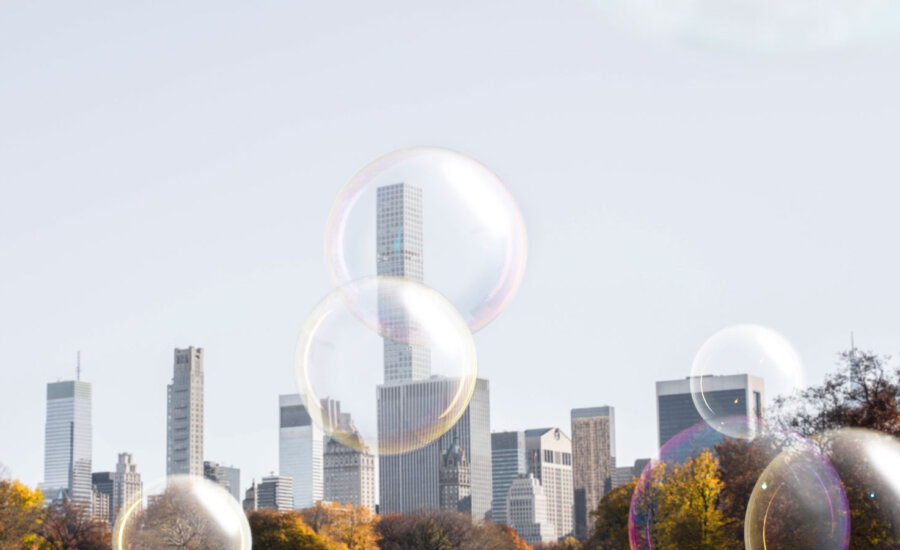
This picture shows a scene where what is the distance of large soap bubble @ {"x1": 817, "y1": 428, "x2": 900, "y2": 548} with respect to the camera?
3250 cm

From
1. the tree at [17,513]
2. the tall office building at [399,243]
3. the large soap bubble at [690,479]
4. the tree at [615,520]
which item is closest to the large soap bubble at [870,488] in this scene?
the large soap bubble at [690,479]

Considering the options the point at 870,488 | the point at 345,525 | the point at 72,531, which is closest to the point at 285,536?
the point at 345,525

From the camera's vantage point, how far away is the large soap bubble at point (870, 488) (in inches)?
1280

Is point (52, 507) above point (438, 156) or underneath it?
underneath

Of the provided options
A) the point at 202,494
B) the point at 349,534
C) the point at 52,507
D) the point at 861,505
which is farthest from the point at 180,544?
the point at 52,507

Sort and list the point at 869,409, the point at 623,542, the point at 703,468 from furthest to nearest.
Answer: the point at 623,542 → the point at 703,468 → the point at 869,409

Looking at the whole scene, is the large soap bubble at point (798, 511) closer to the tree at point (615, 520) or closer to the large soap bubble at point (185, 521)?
the large soap bubble at point (185, 521)

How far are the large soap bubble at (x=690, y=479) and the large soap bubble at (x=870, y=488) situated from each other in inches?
131

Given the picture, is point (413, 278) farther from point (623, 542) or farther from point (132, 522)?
point (623, 542)

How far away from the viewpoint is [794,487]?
94.9ft

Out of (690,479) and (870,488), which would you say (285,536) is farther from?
(870,488)

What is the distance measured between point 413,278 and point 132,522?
1636cm

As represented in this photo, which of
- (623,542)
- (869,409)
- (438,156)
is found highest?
(438,156)

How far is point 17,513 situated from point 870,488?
54.9m
